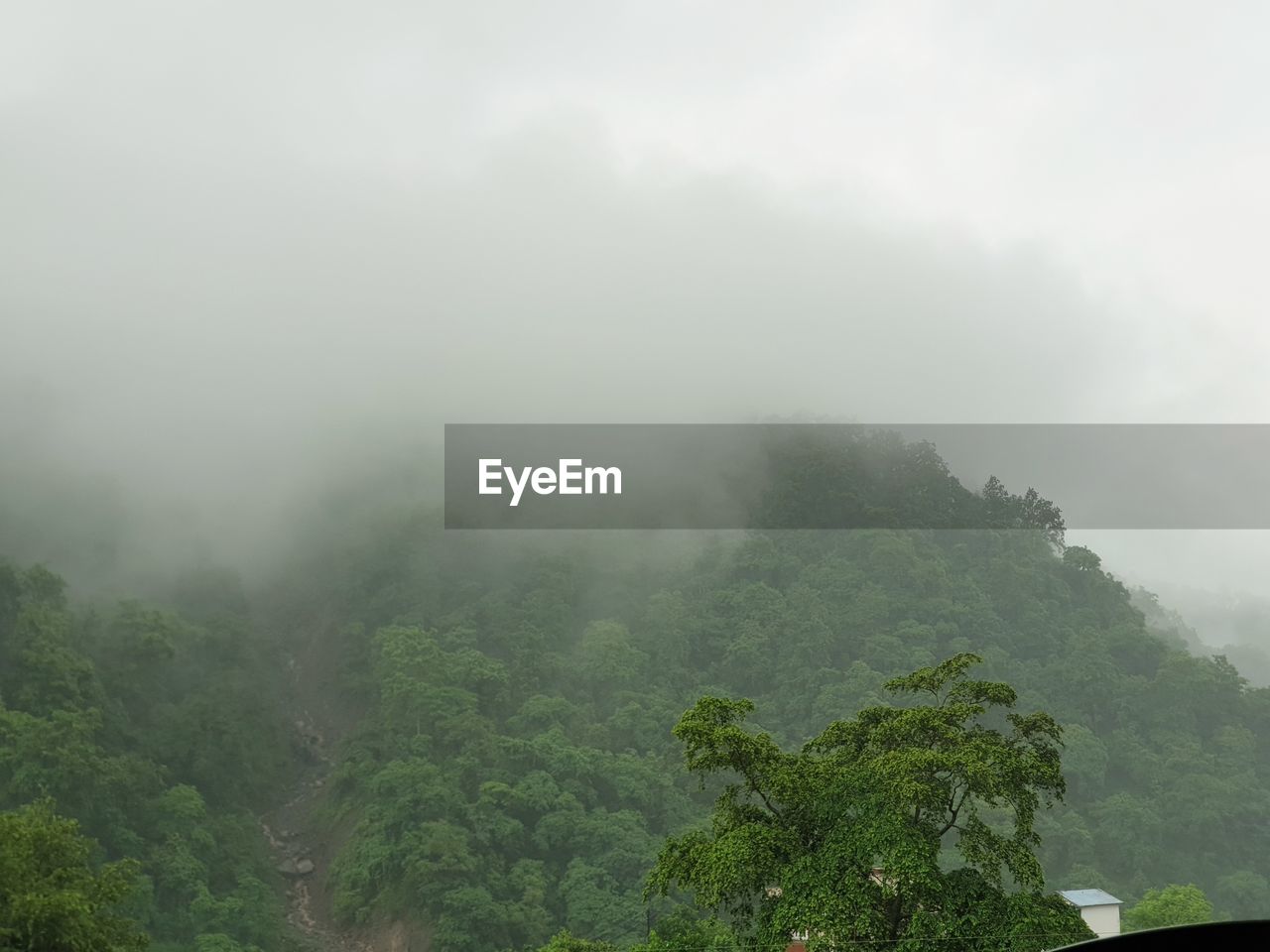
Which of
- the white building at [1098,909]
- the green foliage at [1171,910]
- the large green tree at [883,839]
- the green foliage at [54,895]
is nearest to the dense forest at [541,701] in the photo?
the green foliage at [1171,910]

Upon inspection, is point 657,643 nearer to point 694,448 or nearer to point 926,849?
point 694,448

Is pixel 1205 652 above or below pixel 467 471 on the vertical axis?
below

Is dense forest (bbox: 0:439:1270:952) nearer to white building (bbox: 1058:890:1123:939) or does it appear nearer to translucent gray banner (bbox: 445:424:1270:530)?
translucent gray banner (bbox: 445:424:1270:530)

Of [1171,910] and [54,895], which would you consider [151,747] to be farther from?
[1171,910]

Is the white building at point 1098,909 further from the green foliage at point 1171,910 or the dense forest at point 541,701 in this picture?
the dense forest at point 541,701

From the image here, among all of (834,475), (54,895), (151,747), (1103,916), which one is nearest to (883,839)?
(54,895)

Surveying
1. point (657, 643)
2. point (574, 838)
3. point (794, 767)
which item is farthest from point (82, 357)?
point (794, 767)

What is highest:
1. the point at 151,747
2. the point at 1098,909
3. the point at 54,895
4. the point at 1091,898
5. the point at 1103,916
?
the point at 151,747
